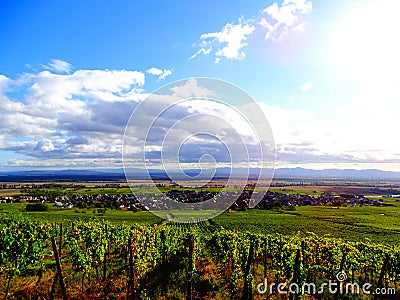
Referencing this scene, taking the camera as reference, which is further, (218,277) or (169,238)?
(169,238)

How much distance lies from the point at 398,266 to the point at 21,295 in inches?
602

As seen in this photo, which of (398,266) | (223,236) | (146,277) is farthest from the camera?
(223,236)

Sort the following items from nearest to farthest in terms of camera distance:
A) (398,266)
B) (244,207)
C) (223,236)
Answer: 1. (398,266)
2. (223,236)
3. (244,207)

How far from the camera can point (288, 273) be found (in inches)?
463

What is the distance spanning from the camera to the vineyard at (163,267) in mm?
11039

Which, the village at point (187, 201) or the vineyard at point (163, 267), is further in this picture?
the village at point (187, 201)

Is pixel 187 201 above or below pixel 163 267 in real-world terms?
above

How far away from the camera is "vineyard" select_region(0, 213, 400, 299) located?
36.2 feet

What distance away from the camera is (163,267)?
1725 cm

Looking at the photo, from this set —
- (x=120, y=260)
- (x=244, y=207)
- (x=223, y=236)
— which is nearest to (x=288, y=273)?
(x=223, y=236)

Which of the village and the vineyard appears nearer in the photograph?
the vineyard

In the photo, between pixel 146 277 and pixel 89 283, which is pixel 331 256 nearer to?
pixel 146 277

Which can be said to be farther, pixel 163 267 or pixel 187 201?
pixel 187 201

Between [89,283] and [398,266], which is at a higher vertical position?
[398,266]
